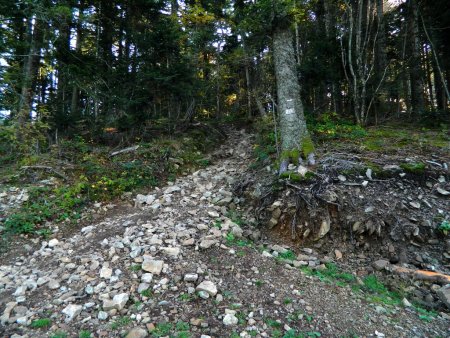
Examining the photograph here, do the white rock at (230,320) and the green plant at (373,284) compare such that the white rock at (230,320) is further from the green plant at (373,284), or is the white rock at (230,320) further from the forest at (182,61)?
the forest at (182,61)

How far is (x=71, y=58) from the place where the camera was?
8.84 metres

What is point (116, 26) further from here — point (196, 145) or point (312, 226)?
point (312, 226)

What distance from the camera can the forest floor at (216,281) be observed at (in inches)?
118

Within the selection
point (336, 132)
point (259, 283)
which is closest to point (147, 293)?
point (259, 283)

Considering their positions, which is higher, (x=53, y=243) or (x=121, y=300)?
(x=53, y=243)

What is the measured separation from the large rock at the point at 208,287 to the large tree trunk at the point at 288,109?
3.01m

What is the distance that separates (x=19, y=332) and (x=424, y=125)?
11.9 m

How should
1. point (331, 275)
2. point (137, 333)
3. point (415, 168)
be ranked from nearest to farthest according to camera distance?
point (137, 333)
point (331, 275)
point (415, 168)

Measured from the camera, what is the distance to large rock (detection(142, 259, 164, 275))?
3713 mm

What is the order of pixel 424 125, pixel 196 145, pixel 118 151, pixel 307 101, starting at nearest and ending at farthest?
1. pixel 118 151
2. pixel 424 125
3. pixel 196 145
4. pixel 307 101

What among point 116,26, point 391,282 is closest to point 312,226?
point 391,282

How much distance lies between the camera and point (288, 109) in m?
6.13

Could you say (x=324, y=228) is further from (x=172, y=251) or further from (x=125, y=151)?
(x=125, y=151)

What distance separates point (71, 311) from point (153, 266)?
1.10 metres
